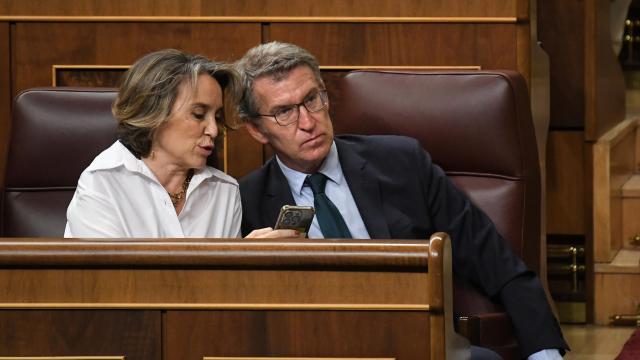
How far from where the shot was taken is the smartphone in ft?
7.97

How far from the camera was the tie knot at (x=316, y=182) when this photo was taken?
2.97m

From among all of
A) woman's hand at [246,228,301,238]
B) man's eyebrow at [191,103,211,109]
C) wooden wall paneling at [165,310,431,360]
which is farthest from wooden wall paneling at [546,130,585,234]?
wooden wall paneling at [165,310,431,360]

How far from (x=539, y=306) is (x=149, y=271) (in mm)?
1119

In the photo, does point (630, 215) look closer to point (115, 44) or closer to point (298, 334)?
point (115, 44)

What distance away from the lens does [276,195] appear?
296cm

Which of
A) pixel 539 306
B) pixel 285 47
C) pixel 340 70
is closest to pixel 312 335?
pixel 539 306

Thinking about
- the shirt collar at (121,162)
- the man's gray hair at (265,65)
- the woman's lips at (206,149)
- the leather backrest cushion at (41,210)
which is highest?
the man's gray hair at (265,65)

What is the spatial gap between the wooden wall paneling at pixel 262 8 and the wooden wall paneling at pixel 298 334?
6.97 feet

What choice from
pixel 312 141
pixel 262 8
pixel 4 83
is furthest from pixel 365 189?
pixel 4 83

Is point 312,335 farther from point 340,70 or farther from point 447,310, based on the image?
point 340,70

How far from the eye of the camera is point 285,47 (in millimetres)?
2979

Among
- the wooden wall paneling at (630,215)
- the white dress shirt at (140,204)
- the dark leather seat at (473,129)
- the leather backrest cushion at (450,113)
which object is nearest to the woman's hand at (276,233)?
the white dress shirt at (140,204)

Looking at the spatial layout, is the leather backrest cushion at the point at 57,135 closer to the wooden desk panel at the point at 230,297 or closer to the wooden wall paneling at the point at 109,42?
the wooden wall paneling at the point at 109,42

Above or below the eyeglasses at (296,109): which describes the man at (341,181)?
below
